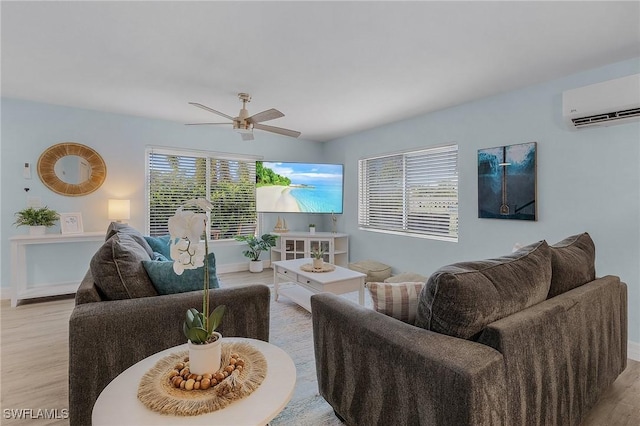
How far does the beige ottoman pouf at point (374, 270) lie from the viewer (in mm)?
4215

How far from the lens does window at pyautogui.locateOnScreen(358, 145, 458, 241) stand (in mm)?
3801

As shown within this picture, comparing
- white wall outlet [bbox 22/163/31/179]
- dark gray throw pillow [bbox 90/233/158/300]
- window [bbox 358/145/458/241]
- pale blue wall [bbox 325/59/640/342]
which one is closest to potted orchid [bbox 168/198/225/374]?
dark gray throw pillow [bbox 90/233/158/300]

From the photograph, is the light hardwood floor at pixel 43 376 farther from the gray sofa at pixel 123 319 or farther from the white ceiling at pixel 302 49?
the white ceiling at pixel 302 49

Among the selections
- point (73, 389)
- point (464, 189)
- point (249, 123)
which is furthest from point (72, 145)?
point (464, 189)

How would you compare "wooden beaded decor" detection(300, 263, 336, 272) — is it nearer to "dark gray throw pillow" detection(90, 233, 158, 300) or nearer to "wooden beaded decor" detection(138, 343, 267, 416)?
"dark gray throw pillow" detection(90, 233, 158, 300)

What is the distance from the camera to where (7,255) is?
142 inches

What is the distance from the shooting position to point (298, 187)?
17.0ft

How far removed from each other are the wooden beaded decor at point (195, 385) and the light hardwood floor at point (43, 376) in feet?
3.69

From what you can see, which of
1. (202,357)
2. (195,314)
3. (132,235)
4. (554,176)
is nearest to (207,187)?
(132,235)

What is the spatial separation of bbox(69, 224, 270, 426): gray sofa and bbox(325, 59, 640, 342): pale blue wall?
8.85ft

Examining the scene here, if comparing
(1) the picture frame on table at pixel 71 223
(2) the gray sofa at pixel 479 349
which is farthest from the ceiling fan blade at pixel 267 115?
(1) the picture frame on table at pixel 71 223

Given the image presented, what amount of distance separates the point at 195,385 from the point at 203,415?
12 cm

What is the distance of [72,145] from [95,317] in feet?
11.5

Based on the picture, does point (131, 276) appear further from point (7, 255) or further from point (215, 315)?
point (7, 255)
